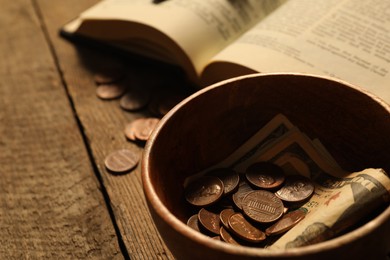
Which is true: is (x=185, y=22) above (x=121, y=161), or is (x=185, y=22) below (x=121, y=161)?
above

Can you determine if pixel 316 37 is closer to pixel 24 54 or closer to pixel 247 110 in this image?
pixel 247 110

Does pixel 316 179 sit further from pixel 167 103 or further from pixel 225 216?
pixel 167 103

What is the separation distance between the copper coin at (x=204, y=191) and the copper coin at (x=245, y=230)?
0.05 metres

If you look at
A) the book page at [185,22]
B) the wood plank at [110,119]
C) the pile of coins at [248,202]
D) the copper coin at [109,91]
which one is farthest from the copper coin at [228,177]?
the copper coin at [109,91]

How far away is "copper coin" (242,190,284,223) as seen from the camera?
2.08ft

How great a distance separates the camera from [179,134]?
25.8 inches

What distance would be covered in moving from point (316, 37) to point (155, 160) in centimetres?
45

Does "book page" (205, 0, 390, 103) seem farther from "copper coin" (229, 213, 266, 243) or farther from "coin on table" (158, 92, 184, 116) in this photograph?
"copper coin" (229, 213, 266, 243)

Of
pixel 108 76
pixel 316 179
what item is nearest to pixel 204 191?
pixel 316 179

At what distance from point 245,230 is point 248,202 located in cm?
5

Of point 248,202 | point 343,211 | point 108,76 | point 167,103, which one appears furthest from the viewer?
point 108,76

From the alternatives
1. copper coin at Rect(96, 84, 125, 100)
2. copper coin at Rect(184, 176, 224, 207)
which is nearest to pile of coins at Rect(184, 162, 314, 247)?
copper coin at Rect(184, 176, 224, 207)

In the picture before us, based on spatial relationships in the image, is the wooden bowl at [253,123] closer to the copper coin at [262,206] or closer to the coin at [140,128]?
the copper coin at [262,206]

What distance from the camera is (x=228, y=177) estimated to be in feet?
2.30
